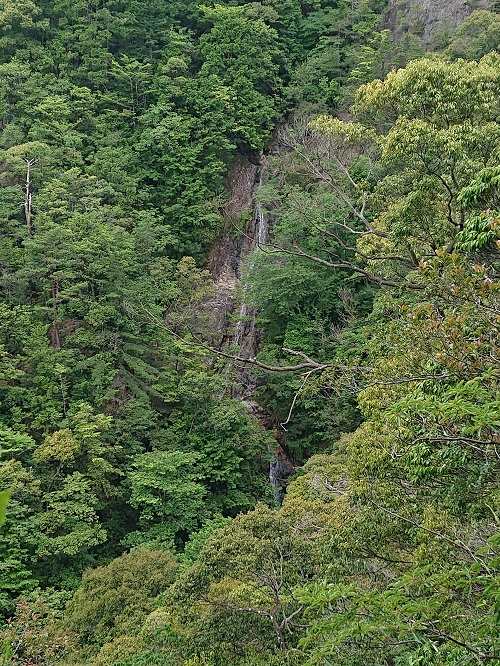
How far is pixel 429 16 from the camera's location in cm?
2403

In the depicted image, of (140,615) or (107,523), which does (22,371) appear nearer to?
(107,523)

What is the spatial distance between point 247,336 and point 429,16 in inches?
719

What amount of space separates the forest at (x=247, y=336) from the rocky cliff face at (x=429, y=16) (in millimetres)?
173

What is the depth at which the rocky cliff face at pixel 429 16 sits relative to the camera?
22609mm

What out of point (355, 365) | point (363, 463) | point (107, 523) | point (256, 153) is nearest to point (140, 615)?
Answer: point (107, 523)

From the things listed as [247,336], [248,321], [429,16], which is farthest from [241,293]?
[429,16]

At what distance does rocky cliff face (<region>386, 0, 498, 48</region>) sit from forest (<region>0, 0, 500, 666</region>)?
0.17m

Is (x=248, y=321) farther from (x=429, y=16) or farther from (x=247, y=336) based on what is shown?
(x=429, y=16)

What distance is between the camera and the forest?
3674 millimetres

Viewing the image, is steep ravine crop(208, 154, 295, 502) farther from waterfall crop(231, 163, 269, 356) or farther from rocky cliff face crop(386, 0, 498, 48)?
rocky cliff face crop(386, 0, 498, 48)

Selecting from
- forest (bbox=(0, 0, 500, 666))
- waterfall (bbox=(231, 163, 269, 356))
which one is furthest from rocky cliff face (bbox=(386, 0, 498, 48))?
waterfall (bbox=(231, 163, 269, 356))

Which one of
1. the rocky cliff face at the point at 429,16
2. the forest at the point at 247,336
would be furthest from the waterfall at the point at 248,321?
the rocky cliff face at the point at 429,16

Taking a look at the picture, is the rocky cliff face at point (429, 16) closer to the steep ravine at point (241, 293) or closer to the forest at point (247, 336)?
→ the forest at point (247, 336)

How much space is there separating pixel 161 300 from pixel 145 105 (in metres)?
10.1
